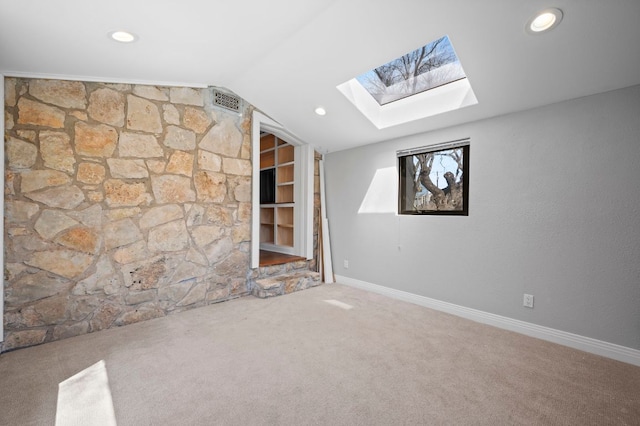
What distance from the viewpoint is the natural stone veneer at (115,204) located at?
2.44 meters

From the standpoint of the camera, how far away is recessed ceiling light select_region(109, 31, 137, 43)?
2105 millimetres

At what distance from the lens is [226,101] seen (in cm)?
356

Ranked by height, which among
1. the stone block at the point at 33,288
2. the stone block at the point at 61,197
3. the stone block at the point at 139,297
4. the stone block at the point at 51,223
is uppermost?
the stone block at the point at 61,197

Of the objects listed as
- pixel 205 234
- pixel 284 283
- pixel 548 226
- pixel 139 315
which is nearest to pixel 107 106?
pixel 205 234

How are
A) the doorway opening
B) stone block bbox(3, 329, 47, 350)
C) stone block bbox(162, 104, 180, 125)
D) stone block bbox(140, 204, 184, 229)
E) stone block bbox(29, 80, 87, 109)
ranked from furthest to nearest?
the doorway opening, stone block bbox(162, 104, 180, 125), stone block bbox(140, 204, 184, 229), stone block bbox(29, 80, 87, 109), stone block bbox(3, 329, 47, 350)

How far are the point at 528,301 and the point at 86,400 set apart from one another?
336 centimetres

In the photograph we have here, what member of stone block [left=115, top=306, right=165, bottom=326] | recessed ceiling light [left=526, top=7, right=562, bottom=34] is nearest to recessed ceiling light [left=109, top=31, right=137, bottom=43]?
stone block [left=115, top=306, right=165, bottom=326]

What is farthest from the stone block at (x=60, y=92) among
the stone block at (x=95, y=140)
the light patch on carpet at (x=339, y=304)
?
the light patch on carpet at (x=339, y=304)

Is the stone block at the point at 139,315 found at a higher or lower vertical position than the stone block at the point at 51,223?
lower

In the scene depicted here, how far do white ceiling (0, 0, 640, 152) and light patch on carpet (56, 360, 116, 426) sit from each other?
225 centimetres

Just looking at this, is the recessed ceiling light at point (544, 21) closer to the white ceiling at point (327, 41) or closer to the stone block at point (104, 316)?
the white ceiling at point (327, 41)

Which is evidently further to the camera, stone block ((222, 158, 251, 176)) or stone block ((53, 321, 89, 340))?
stone block ((222, 158, 251, 176))

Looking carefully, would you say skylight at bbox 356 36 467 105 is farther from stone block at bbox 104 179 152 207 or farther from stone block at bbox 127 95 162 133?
stone block at bbox 104 179 152 207

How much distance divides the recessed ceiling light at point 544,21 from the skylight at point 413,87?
2.55ft
